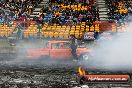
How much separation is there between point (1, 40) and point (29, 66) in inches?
367

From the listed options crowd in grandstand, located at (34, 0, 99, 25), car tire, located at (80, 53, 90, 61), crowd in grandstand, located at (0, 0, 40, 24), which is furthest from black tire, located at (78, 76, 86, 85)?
crowd in grandstand, located at (0, 0, 40, 24)

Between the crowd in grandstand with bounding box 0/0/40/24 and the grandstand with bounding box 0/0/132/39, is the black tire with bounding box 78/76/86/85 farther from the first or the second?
the crowd in grandstand with bounding box 0/0/40/24

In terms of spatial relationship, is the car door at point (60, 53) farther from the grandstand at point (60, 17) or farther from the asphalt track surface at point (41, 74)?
the grandstand at point (60, 17)

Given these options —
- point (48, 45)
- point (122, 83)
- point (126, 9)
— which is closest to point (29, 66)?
point (48, 45)

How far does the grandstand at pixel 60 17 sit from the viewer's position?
38312 mm

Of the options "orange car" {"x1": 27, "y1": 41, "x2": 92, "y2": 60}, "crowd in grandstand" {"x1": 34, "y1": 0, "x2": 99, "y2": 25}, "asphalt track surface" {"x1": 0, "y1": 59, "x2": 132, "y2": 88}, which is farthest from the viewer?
"crowd in grandstand" {"x1": 34, "y1": 0, "x2": 99, "y2": 25}

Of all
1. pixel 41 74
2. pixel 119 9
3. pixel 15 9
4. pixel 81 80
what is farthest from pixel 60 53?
pixel 15 9

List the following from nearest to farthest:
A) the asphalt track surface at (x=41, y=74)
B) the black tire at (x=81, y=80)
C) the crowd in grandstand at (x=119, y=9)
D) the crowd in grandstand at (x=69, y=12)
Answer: the asphalt track surface at (x=41, y=74) < the black tire at (x=81, y=80) < the crowd in grandstand at (x=69, y=12) < the crowd in grandstand at (x=119, y=9)

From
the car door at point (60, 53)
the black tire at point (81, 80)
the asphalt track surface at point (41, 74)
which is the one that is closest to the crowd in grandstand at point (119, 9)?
the car door at point (60, 53)

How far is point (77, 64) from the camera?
29781 mm

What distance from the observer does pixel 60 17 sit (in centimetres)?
4016

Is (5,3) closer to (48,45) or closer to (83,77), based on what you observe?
(48,45)

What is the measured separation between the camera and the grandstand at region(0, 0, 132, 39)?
38.3 meters

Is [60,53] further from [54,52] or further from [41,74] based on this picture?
[41,74]
